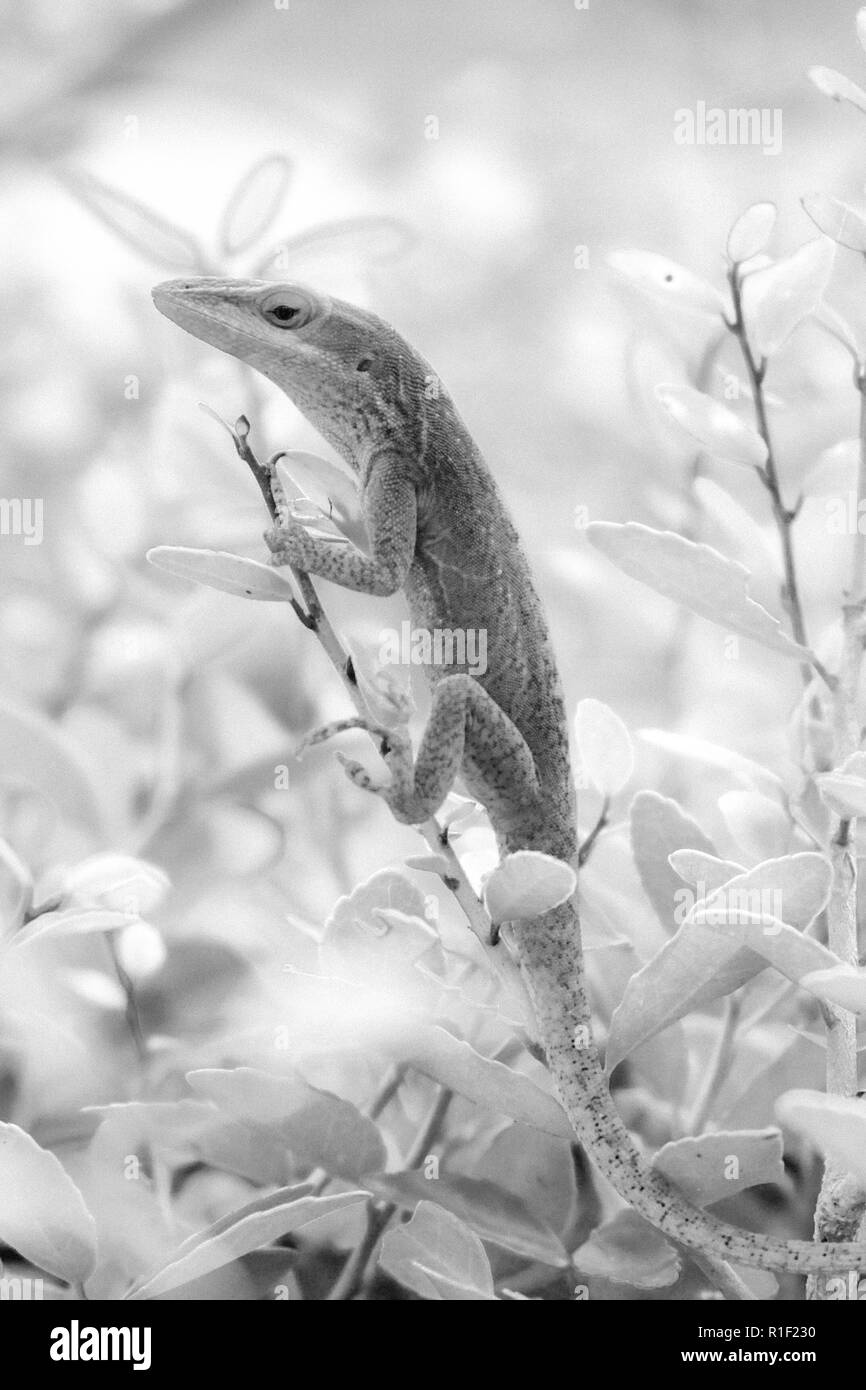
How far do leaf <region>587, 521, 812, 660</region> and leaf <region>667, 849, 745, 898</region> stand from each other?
0.11 metres

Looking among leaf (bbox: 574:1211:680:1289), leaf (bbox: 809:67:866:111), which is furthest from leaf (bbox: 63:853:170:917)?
leaf (bbox: 809:67:866:111)

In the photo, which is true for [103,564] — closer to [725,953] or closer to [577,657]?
[577,657]

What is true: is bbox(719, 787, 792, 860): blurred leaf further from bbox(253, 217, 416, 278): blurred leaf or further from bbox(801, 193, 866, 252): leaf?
bbox(253, 217, 416, 278): blurred leaf

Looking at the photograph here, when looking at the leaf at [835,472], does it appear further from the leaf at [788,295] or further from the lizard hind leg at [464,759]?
the lizard hind leg at [464,759]

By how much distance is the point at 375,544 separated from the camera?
64cm

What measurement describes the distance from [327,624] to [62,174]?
21.7 inches

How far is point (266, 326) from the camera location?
0.64 metres

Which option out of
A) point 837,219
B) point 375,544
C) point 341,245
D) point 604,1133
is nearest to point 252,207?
point 341,245

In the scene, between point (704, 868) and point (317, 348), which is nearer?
point (704, 868)

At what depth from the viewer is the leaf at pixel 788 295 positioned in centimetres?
57

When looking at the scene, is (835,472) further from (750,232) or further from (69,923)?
(69,923)

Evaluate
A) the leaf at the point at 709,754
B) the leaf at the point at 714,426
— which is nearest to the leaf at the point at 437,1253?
the leaf at the point at 709,754

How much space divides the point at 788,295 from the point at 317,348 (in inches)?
10.2
